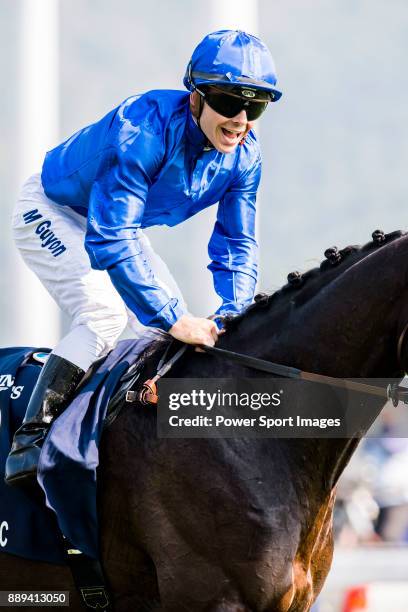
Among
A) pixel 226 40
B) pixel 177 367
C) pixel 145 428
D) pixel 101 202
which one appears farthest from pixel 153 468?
pixel 226 40

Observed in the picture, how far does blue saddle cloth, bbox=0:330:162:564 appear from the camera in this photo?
149 inches

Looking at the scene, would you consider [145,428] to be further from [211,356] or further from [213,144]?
[213,144]

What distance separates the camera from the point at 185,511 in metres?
3.65

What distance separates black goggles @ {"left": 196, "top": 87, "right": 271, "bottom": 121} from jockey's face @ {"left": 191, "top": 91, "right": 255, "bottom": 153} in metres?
0.02

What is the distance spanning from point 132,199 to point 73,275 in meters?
0.51

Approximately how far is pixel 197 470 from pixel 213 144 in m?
1.27

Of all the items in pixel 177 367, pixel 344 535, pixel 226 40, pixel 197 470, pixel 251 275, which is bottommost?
pixel 344 535

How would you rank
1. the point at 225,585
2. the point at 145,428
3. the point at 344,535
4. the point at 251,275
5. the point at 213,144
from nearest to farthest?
1. the point at 225,585
2. the point at 145,428
3. the point at 213,144
4. the point at 251,275
5. the point at 344,535

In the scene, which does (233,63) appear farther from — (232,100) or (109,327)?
(109,327)

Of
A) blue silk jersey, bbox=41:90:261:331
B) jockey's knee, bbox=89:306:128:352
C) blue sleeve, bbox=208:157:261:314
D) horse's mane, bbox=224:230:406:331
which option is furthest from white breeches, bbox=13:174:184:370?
horse's mane, bbox=224:230:406:331

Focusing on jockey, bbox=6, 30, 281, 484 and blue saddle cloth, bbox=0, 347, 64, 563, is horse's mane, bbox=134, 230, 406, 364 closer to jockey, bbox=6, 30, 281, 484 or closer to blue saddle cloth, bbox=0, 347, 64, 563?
jockey, bbox=6, 30, 281, 484

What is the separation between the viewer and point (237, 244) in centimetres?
470

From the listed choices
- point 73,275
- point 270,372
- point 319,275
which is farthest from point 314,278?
point 73,275

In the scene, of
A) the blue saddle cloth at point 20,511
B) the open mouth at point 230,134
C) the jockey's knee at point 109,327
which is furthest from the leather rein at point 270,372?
the open mouth at point 230,134
